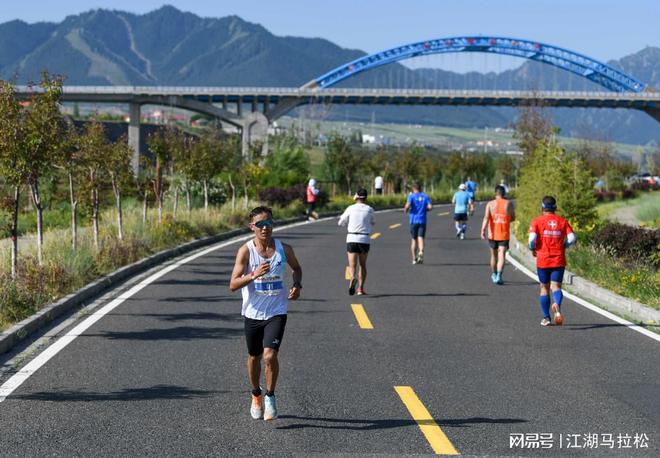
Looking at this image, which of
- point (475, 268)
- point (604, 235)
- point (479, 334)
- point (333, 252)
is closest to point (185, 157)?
point (333, 252)

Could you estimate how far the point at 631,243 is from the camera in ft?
59.7

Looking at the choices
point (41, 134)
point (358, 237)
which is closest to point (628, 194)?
point (358, 237)

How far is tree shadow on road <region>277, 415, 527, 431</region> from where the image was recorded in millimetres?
7332

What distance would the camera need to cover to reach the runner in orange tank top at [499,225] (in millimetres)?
17562

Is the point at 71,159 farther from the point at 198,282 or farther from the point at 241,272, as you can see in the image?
the point at 241,272

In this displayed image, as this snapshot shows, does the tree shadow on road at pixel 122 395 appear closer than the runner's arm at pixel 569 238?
Yes

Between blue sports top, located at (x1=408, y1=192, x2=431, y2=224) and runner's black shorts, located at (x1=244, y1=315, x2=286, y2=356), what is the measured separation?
12640 millimetres

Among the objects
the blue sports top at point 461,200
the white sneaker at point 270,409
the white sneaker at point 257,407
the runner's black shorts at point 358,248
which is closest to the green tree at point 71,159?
the runner's black shorts at point 358,248

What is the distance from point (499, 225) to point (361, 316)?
17.4ft

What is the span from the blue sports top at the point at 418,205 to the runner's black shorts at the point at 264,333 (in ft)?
41.5

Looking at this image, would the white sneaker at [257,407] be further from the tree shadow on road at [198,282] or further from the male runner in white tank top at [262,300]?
the tree shadow on road at [198,282]

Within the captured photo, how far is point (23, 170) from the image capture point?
47.5 feet

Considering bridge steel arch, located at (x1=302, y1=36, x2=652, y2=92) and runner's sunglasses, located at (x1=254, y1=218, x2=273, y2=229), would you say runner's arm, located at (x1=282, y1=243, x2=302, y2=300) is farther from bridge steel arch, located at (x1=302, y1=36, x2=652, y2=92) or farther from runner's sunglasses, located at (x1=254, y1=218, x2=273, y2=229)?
bridge steel arch, located at (x1=302, y1=36, x2=652, y2=92)

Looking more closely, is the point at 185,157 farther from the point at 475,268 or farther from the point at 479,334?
the point at 479,334
